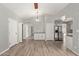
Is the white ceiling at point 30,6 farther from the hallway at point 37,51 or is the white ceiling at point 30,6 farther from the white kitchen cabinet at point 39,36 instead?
the white kitchen cabinet at point 39,36

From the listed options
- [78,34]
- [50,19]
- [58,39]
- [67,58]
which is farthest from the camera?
[50,19]

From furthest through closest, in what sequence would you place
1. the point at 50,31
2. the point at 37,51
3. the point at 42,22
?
the point at 42,22 < the point at 50,31 < the point at 37,51

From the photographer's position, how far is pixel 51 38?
34.8 ft

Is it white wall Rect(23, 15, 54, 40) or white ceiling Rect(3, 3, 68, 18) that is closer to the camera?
white ceiling Rect(3, 3, 68, 18)

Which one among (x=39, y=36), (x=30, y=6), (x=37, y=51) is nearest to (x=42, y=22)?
(x=39, y=36)

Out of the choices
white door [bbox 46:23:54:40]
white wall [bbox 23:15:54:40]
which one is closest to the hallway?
white door [bbox 46:23:54:40]

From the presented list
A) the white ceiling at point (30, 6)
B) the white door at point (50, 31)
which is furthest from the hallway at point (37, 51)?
the white door at point (50, 31)

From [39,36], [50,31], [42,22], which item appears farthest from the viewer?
[42,22]

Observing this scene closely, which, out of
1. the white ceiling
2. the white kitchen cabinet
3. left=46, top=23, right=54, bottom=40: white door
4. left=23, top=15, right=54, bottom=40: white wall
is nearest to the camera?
the white ceiling

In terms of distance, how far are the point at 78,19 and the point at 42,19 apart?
6.87 metres

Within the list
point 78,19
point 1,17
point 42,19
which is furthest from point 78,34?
point 42,19

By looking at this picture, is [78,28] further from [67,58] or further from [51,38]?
[51,38]

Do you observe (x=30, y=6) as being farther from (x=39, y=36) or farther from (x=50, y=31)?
(x=39, y=36)

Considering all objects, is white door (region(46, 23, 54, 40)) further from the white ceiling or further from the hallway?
the hallway
